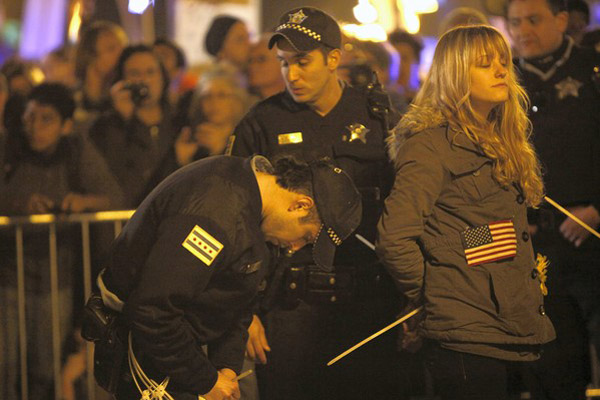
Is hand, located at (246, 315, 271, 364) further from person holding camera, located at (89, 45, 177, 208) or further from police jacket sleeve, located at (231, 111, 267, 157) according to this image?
person holding camera, located at (89, 45, 177, 208)

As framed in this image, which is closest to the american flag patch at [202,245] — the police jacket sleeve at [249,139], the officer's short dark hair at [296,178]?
the officer's short dark hair at [296,178]

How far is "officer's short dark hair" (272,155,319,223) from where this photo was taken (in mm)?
3908

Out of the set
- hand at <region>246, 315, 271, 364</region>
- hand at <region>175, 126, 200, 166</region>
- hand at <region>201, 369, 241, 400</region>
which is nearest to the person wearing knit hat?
hand at <region>175, 126, 200, 166</region>

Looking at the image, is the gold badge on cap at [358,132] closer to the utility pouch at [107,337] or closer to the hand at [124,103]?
the utility pouch at [107,337]

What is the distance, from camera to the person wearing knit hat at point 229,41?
8094 mm

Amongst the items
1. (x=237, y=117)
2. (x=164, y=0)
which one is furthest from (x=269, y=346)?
(x=164, y=0)

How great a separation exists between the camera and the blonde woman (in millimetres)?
3235

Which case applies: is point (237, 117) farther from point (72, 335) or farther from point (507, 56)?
point (507, 56)

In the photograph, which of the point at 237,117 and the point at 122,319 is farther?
the point at 237,117

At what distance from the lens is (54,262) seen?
6.12m

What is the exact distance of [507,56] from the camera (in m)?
4.18

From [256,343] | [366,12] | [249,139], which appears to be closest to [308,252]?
[256,343]

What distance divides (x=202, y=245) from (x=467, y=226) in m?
1.15

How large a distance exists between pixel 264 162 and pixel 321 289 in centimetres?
108
